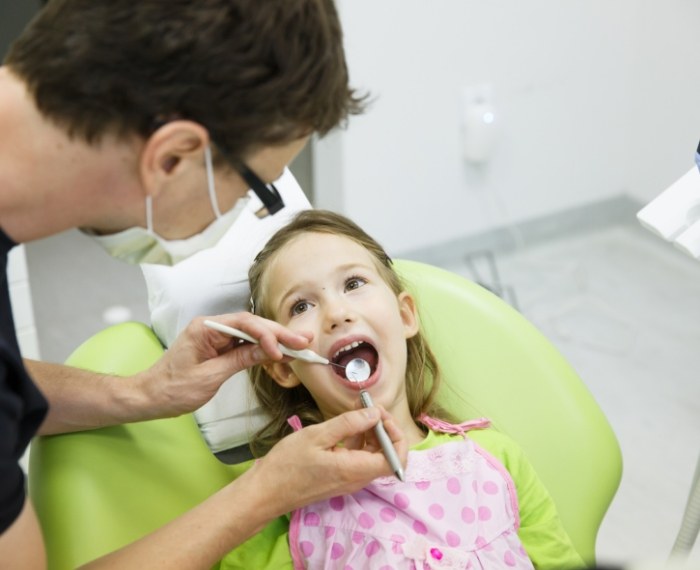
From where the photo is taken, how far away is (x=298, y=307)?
4.68 ft

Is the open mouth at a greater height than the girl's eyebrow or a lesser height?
lesser

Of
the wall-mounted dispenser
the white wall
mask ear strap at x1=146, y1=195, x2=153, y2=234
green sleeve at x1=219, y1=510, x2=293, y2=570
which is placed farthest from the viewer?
the wall-mounted dispenser

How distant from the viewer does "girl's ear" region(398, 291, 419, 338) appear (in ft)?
4.89

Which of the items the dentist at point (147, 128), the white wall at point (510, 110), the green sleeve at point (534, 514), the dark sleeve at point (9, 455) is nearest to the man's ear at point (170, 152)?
the dentist at point (147, 128)

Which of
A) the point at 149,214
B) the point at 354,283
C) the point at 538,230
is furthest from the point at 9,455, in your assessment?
the point at 538,230

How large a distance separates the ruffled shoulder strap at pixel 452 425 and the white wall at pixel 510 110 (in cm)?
130

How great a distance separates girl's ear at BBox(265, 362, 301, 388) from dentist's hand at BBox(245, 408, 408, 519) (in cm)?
29

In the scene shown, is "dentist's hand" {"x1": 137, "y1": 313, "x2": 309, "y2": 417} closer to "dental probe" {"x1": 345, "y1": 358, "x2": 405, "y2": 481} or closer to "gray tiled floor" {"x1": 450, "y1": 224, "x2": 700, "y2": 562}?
"dental probe" {"x1": 345, "y1": 358, "x2": 405, "y2": 481}

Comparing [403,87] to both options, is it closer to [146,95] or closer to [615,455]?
[615,455]

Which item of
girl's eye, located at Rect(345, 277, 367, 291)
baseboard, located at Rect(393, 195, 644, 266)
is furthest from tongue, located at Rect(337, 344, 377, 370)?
baseboard, located at Rect(393, 195, 644, 266)

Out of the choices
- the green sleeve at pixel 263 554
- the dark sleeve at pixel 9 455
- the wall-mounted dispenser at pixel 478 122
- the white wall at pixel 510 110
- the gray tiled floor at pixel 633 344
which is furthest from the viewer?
the wall-mounted dispenser at pixel 478 122

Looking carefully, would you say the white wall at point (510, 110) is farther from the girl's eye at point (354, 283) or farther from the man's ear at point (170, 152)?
the man's ear at point (170, 152)

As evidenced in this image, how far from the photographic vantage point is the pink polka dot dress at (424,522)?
1267 millimetres

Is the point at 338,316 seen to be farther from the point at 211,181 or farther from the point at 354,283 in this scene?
the point at 211,181
